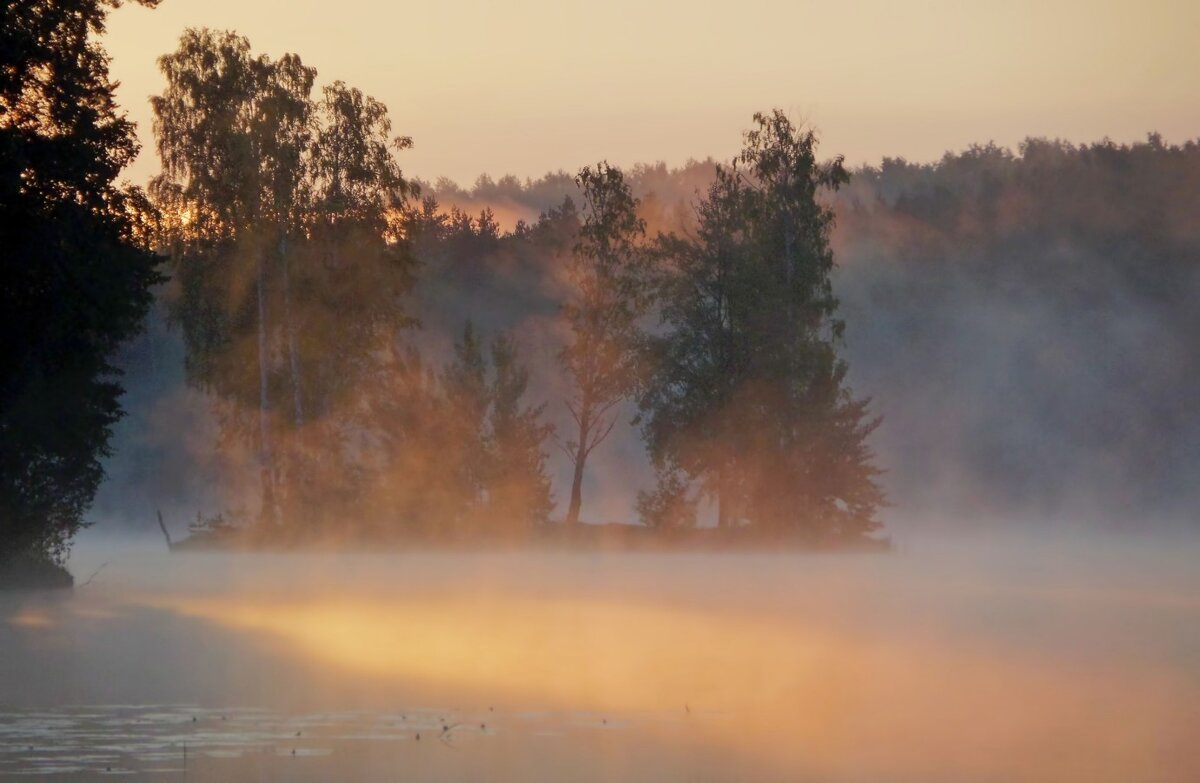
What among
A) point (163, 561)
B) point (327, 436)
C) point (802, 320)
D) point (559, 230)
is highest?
point (559, 230)

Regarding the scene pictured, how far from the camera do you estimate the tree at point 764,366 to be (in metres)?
58.6

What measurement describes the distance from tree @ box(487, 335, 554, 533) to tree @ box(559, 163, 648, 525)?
170 cm

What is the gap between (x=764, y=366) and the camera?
59031 mm

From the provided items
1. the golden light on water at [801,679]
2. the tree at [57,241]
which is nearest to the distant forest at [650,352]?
the tree at [57,241]

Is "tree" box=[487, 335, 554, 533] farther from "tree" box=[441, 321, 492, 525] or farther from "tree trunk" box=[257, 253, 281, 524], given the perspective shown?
"tree trunk" box=[257, 253, 281, 524]

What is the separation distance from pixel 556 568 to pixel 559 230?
5556 cm

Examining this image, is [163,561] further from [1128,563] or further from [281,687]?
[281,687]

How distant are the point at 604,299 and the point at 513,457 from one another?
669 centimetres

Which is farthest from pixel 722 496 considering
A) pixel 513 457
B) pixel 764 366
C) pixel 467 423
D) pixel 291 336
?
pixel 291 336

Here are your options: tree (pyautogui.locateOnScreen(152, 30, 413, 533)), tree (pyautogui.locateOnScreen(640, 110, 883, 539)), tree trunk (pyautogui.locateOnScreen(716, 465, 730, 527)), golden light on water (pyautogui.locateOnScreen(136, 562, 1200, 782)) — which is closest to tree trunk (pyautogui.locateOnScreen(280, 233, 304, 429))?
tree (pyautogui.locateOnScreen(152, 30, 413, 533))

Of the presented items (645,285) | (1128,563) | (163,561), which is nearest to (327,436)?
(163,561)

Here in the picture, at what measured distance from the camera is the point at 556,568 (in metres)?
46.5

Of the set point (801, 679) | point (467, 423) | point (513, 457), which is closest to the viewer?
point (801, 679)

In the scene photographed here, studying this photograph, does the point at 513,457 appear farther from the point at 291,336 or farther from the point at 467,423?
the point at 291,336
